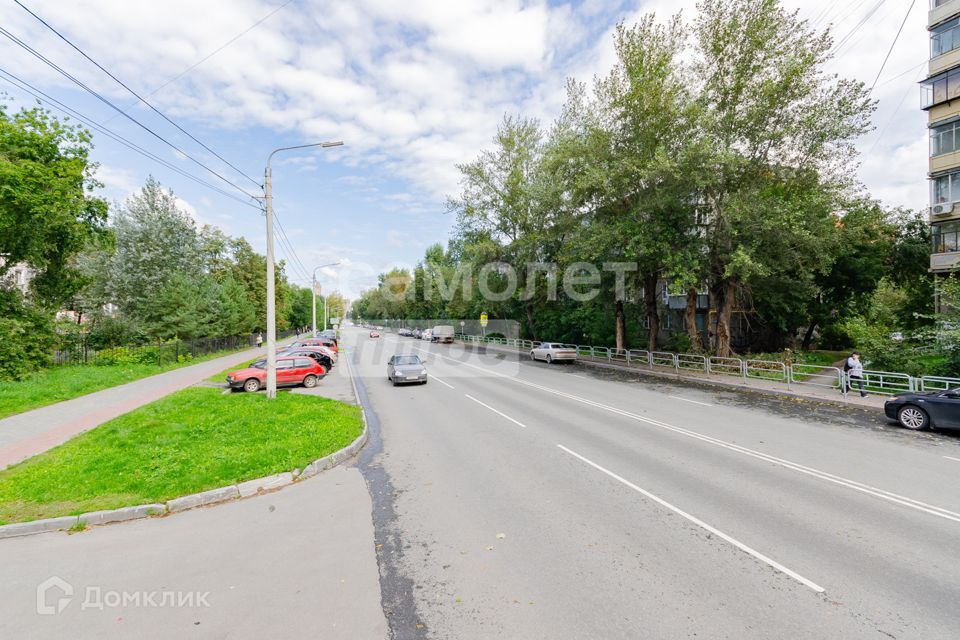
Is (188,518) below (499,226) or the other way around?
below

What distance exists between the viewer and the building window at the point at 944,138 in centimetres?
2405

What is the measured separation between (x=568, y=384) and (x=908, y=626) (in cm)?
1550

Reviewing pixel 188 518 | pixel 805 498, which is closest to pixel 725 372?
pixel 805 498

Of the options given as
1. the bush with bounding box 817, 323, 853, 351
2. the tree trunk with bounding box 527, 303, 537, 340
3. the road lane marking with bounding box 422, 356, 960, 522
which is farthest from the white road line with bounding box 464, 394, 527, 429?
the bush with bounding box 817, 323, 853, 351

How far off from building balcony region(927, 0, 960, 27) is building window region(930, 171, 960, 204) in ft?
29.4

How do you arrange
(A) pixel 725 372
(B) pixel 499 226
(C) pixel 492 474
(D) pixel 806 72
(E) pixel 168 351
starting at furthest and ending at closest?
(B) pixel 499 226 → (E) pixel 168 351 → (A) pixel 725 372 → (D) pixel 806 72 → (C) pixel 492 474

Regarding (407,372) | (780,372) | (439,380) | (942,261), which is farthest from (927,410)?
(942,261)

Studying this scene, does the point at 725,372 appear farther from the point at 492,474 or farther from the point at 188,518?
the point at 188,518

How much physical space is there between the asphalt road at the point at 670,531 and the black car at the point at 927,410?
1.64 ft

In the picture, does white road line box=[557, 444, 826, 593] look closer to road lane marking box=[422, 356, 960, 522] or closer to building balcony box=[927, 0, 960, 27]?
road lane marking box=[422, 356, 960, 522]

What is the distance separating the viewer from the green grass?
13484 mm

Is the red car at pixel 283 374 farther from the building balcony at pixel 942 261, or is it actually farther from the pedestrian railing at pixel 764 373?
the building balcony at pixel 942 261

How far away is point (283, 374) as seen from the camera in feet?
60.3

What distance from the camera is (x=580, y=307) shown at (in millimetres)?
34344
